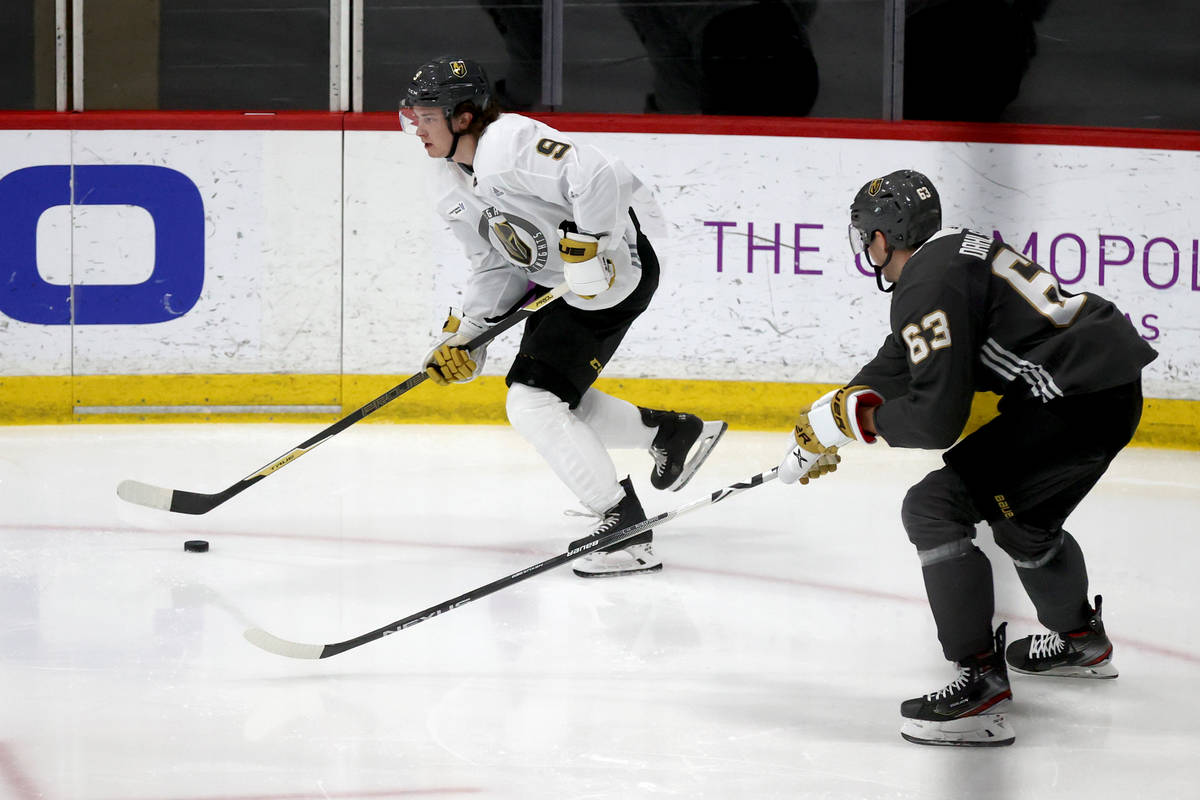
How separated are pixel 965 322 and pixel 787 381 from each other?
2691 millimetres

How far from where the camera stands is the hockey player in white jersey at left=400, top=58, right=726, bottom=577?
315 centimetres

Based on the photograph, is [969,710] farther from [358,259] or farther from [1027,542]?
[358,259]

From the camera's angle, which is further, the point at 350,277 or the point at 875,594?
the point at 350,277

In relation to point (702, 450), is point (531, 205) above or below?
above

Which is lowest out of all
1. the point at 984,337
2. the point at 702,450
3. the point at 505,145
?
the point at 702,450

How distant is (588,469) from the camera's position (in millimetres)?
3277

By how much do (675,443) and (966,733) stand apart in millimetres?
1463

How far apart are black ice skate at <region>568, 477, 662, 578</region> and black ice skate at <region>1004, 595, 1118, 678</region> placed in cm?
94

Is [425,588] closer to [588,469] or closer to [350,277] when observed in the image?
[588,469]

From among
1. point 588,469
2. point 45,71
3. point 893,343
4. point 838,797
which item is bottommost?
point 838,797

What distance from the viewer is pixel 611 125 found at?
15.9 ft

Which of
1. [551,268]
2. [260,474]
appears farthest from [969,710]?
[260,474]

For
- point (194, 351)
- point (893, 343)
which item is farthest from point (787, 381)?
point (893, 343)

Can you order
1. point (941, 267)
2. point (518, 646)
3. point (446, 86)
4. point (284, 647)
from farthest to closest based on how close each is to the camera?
point (446, 86) → point (518, 646) → point (284, 647) → point (941, 267)
